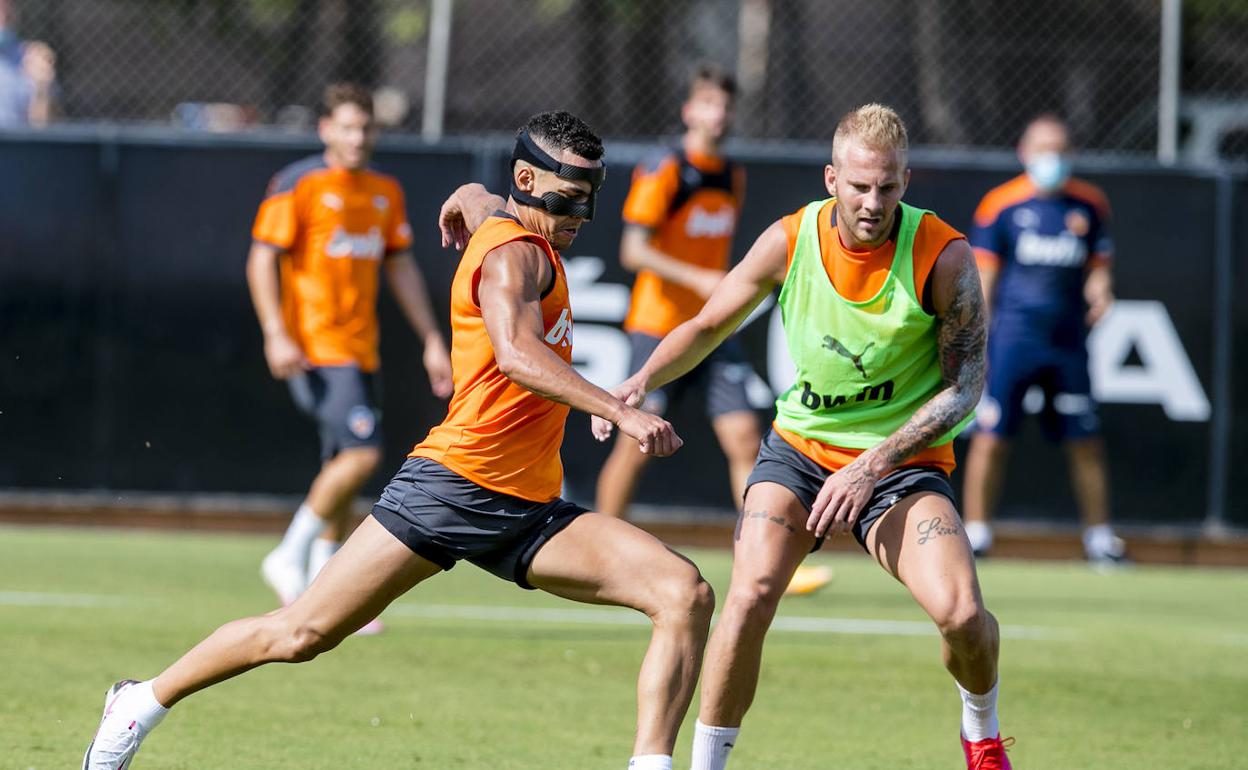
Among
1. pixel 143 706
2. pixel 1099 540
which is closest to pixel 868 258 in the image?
pixel 143 706

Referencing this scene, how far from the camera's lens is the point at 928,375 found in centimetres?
586

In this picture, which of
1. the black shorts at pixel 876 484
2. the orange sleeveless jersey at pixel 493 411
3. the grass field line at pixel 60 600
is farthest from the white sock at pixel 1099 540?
the orange sleeveless jersey at pixel 493 411

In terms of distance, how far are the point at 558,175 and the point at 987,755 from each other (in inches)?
89.7

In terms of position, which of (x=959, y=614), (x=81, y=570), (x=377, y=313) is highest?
(x=959, y=614)

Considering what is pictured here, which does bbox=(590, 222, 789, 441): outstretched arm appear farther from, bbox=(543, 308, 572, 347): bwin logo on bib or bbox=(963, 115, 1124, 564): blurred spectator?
bbox=(963, 115, 1124, 564): blurred spectator

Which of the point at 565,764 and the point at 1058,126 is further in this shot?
the point at 1058,126

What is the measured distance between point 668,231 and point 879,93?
4332 mm

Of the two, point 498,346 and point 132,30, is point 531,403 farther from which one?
point 132,30

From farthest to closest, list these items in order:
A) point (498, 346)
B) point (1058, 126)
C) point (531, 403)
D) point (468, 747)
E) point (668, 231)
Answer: point (1058, 126) → point (668, 231) → point (468, 747) → point (531, 403) → point (498, 346)

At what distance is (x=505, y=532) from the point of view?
5.26 meters

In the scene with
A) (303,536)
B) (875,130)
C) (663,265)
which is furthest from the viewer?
(663,265)

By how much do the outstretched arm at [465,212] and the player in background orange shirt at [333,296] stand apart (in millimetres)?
3069

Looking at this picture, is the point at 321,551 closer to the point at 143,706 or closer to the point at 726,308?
the point at 143,706

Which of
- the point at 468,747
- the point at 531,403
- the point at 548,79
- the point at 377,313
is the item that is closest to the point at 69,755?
the point at 468,747
